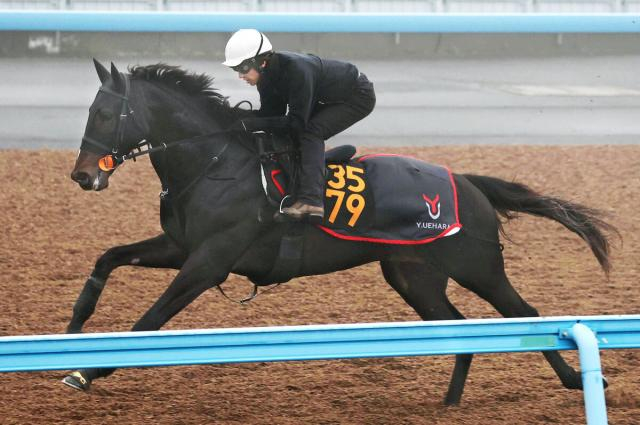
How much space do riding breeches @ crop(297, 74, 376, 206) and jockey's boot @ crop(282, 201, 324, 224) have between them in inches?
1.0

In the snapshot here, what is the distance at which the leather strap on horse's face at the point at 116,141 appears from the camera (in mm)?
6047

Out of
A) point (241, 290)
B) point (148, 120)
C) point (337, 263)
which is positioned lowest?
point (241, 290)

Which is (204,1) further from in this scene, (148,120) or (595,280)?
(148,120)

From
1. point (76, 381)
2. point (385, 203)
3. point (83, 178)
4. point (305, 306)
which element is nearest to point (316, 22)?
point (305, 306)

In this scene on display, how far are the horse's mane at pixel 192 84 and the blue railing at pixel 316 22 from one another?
8085 mm

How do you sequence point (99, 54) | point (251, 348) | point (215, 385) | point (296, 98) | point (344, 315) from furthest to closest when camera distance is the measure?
point (99, 54) → point (344, 315) → point (215, 385) → point (296, 98) → point (251, 348)

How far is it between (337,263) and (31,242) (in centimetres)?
401

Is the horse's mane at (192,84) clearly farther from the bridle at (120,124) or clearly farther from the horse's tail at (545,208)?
the horse's tail at (545,208)

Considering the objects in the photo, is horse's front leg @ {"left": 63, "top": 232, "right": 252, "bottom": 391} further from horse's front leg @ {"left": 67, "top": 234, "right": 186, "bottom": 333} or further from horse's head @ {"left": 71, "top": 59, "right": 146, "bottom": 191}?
horse's head @ {"left": 71, "top": 59, "right": 146, "bottom": 191}

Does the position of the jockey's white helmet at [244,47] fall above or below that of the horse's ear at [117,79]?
above

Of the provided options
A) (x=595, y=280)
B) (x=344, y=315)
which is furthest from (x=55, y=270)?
(x=595, y=280)

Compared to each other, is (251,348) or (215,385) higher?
(251,348)

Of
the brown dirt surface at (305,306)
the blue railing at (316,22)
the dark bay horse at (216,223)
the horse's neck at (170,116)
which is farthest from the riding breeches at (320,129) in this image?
the blue railing at (316,22)

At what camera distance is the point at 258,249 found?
6.26 meters
